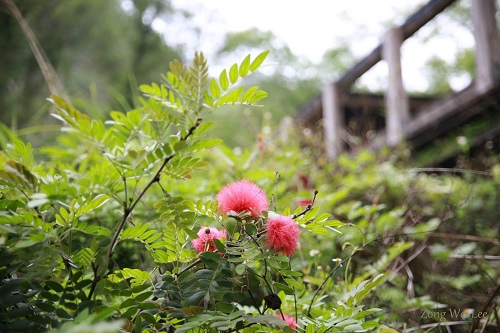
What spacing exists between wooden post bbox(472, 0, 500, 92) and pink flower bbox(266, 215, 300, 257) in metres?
3.29

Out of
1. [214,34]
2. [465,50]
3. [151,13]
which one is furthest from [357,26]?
[151,13]

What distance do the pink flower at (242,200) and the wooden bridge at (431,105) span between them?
2686 millimetres

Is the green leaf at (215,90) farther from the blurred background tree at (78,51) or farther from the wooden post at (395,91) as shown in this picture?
the wooden post at (395,91)

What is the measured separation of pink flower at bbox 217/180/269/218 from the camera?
80 centimetres

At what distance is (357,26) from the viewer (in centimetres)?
1584

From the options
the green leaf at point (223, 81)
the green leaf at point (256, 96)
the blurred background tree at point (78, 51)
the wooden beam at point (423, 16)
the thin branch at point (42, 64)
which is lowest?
the green leaf at point (256, 96)

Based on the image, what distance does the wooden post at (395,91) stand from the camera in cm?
436

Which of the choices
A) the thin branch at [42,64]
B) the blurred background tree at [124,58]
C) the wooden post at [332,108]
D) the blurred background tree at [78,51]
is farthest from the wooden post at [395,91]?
the thin branch at [42,64]

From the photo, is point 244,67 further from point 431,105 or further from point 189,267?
point 431,105

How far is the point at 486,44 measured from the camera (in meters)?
3.58

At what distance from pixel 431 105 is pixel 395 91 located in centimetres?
36

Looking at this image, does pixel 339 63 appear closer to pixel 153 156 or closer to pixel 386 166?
pixel 386 166

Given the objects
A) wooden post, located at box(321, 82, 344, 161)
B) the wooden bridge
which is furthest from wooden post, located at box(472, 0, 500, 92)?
wooden post, located at box(321, 82, 344, 161)

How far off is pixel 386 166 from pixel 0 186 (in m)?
2.42
